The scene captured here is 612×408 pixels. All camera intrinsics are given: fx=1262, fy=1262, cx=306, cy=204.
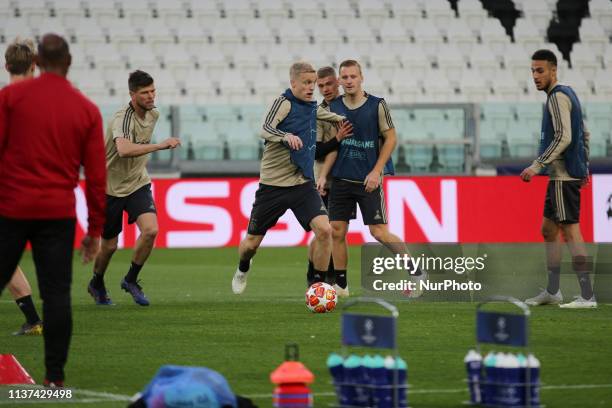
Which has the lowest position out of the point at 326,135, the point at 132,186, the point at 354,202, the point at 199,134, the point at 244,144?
the point at 354,202

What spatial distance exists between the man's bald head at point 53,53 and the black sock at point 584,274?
20.3ft

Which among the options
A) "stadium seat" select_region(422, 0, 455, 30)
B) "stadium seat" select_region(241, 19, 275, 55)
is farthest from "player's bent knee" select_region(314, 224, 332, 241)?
"stadium seat" select_region(422, 0, 455, 30)

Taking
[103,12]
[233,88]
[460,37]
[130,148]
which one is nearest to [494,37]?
[460,37]

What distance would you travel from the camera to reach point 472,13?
91.2 feet

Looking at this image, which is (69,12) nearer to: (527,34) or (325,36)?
(325,36)

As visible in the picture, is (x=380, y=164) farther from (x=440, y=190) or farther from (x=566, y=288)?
Answer: (x=440, y=190)

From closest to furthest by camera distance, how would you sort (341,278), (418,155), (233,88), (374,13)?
1. (341,278)
2. (418,155)
3. (233,88)
4. (374,13)

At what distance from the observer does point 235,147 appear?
21.3 metres

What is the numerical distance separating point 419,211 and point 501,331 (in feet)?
46.1

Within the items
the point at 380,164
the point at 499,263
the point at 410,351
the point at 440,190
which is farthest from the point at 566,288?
the point at 440,190

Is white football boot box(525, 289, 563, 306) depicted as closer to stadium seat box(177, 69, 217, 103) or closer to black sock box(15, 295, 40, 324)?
black sock box(15, 295, 40, 324)

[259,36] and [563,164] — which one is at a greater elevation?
[259,36]

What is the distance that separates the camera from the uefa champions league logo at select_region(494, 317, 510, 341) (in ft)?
20.2

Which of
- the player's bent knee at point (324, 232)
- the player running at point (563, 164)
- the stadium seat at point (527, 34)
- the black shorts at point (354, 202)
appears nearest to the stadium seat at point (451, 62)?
the stadium seat at point (527, 34)
